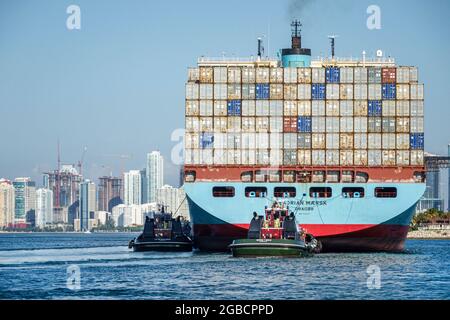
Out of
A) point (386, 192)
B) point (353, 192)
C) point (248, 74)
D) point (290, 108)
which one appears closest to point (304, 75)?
point (290, 108)

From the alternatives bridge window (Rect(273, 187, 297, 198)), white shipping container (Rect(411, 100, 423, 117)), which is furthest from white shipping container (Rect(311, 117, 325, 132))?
white shipping container (Rect(411, 100, 423, 117))

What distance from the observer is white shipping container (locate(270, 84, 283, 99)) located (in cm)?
9300

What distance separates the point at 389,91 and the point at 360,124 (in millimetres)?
4106

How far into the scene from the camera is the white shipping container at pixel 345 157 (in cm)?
9225

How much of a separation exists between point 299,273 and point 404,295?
13.7m

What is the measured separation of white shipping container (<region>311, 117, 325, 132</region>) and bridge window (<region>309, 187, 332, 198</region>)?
5121 mm

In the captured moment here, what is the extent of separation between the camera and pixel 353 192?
9238 cm

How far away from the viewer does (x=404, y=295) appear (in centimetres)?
5094

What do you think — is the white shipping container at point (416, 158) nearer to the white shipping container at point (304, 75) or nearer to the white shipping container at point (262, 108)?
the white shipping container at point (304, 75)

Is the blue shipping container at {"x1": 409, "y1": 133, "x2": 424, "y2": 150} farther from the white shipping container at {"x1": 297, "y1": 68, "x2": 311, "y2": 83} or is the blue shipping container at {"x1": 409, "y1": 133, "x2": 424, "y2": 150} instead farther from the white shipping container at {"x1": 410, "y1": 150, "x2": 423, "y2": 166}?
the white shipping container at {"x1": 297, "y1": 68, "x2": 311, "y2": 83}

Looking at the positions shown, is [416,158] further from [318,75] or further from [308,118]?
[318,75]

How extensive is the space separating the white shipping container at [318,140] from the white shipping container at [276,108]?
358cm
